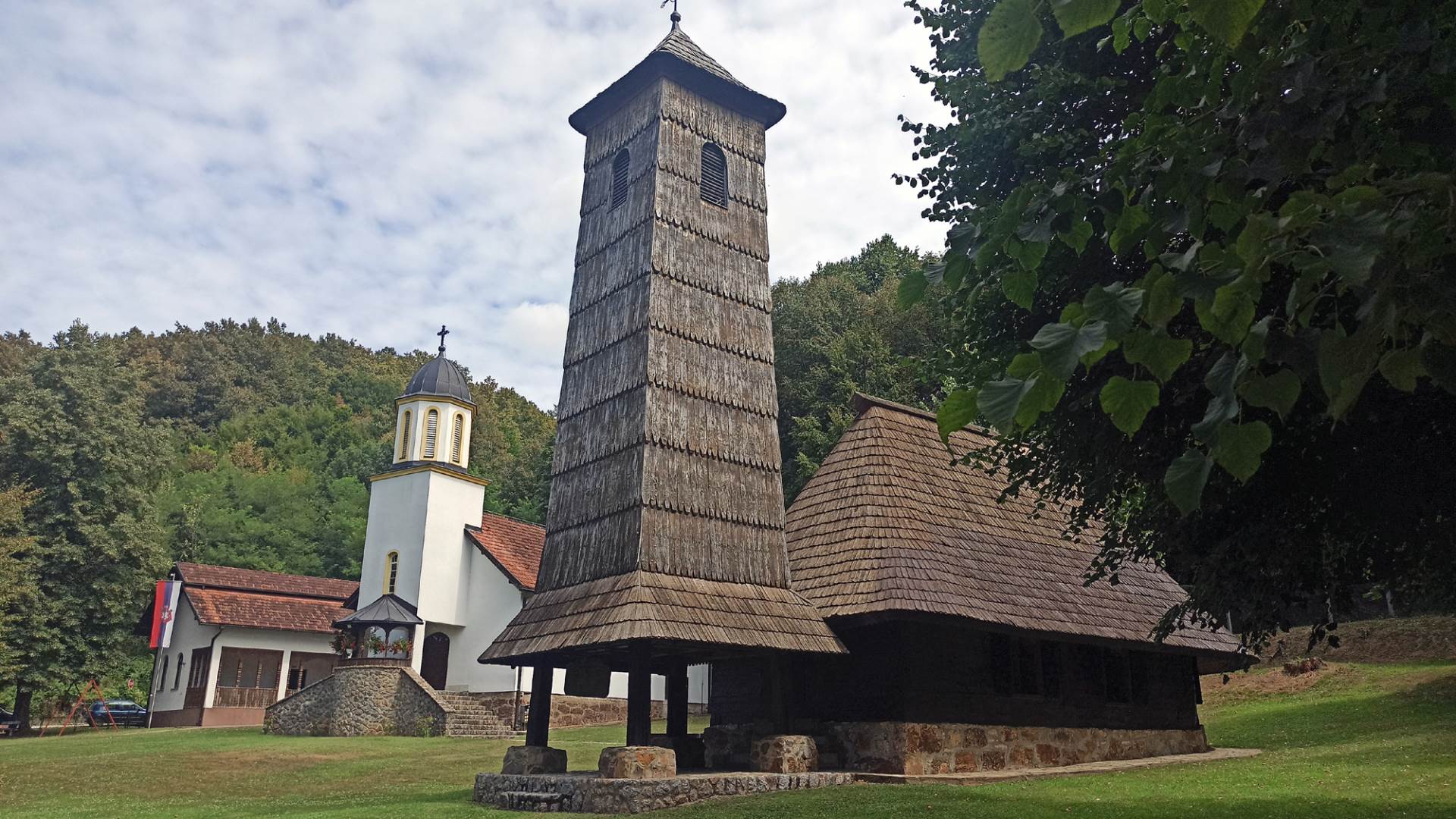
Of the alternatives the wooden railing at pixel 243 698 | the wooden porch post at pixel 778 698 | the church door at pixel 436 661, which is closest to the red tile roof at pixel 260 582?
the wooden railing at pixel 243 698

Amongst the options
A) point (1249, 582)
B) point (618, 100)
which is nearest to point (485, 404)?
point (618, 100)

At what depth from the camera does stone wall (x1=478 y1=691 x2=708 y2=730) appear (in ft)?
94.3

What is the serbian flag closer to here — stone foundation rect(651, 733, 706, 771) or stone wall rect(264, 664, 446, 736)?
stone wall rect(264, 664, 446, 736)

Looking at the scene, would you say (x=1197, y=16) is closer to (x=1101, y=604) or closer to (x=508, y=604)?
(x=1101, y=604)

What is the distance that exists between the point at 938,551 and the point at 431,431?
72.4 feet

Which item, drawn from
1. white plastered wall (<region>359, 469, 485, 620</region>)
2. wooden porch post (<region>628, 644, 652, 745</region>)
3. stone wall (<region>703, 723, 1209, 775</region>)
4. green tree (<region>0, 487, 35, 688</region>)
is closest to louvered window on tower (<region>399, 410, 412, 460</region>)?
white plastered wall (<region>359, 469, 485, 620</region>)

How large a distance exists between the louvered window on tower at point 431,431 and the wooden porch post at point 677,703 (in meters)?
19.6

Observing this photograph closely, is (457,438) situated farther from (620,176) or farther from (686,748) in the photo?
(686,748)

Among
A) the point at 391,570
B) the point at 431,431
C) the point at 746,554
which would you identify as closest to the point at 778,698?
the point at 746,554

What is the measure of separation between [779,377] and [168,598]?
22397 mm

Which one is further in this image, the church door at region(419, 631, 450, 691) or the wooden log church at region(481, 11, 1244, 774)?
the church door at region(419, 631, 450, 691)

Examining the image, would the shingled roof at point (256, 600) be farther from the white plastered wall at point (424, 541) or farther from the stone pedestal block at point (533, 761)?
the stone pedestal block at point (533, 761)

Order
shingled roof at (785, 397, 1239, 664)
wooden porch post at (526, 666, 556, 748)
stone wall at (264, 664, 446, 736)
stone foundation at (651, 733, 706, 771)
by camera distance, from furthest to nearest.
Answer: stone wall at (264, 664, 446, 736) → stone foundation at (651, 733, 706, 771) → wooden porch post at (526, 666, 556, 748) → shingled roof at (785, 397, 1239, 664)

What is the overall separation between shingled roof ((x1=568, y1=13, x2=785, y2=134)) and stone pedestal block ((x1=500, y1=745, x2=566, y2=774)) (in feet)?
34.6
